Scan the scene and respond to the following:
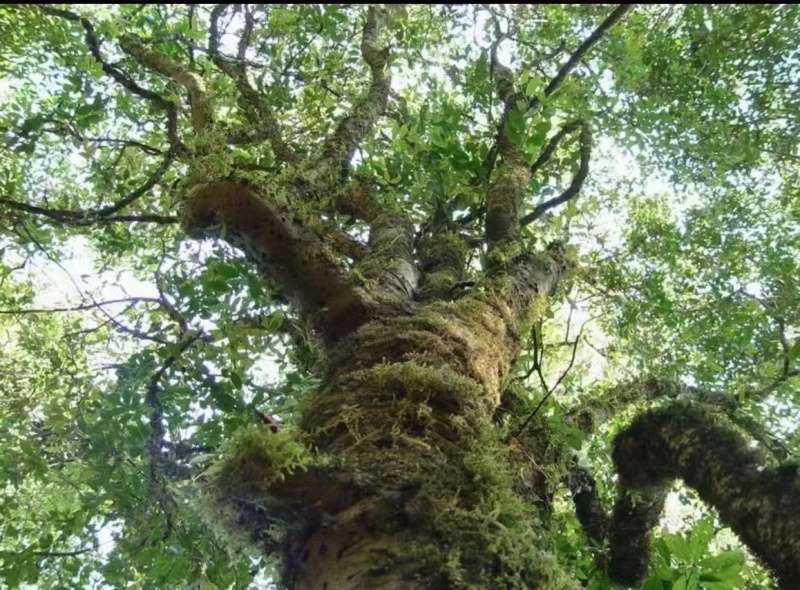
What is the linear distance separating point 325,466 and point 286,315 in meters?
2.17

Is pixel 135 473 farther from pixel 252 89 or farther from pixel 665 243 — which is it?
pixel 665 243

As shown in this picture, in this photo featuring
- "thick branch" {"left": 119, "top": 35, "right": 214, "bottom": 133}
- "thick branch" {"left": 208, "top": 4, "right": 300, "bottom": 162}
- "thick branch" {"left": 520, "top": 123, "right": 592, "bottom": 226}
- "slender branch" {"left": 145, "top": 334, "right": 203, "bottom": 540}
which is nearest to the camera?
"thick branch" {"left": 119, "top": 35, "right": 214, "bottom": 133}

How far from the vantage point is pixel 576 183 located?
4.79m

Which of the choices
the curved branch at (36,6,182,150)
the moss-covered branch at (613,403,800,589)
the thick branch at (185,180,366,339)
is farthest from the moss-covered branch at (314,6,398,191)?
the moss-covered branch at (613,403,800,589)

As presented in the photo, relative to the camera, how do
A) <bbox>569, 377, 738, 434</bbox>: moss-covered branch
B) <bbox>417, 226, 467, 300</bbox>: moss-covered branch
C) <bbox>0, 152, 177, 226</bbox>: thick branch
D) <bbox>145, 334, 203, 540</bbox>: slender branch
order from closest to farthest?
1. <bbox>417, 226, 467, 300</bbox>: moss-covered branch
2. <bbox>569, 377, 738, 434</bbox>: moss-covered branch
3. <bbox>145, 334, 203, 540</bbox>: slender branch
4. <bbox>0, 152, 177, 226</bbox>: thick branch

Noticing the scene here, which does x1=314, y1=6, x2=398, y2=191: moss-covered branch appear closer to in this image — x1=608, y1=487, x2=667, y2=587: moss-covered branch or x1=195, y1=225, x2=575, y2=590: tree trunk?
x1=195, y1=225, x2=575, y2=590: tree trunk

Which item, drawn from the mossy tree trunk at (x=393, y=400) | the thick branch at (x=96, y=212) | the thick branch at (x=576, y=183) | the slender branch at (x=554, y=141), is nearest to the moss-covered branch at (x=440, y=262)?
the mossy tree trunk at (x=393, y=400)

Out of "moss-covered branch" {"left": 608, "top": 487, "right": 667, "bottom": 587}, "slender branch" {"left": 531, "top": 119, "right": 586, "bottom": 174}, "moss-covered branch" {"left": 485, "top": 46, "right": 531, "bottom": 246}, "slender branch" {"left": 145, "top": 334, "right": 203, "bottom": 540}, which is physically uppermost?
"slender branch" {"left": 531, "top": 119, "right": 586, "bottom": 174}

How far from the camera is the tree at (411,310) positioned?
1.94 metres

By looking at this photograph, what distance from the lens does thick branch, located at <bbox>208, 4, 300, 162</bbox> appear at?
15.0 feet

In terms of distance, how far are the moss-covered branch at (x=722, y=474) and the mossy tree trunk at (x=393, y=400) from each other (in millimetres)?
15

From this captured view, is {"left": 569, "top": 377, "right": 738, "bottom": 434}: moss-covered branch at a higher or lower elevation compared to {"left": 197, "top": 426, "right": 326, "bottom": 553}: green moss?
higher

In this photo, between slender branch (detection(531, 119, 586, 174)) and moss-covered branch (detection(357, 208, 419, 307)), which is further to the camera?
slender branch (detection(531, 119, 586, 174))

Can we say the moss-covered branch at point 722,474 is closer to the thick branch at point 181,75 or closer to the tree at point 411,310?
the tree at point 411,310
